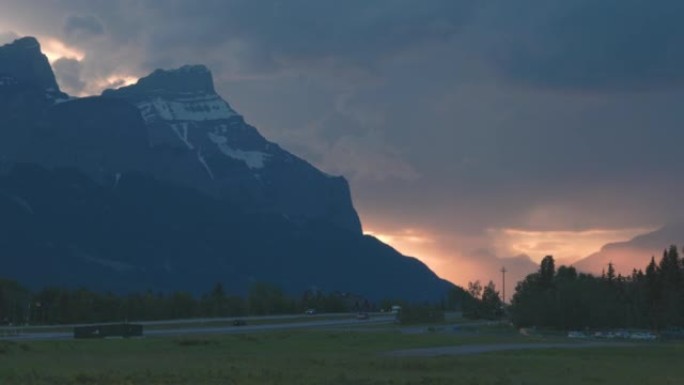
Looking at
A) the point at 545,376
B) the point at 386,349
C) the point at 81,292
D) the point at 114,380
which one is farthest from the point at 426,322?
the point at 114,380

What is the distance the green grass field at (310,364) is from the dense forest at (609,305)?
5599 cm

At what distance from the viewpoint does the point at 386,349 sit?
298ft

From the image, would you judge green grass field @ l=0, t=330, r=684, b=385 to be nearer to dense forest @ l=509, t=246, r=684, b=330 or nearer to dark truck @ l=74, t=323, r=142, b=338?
dark truck @ l=74, t=323, r=142, b=338

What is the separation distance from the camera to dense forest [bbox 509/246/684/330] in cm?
15962

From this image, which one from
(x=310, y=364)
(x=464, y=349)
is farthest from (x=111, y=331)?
(x=310, y=364)

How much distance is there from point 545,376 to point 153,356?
32139 mm

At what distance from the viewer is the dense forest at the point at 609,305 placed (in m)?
160

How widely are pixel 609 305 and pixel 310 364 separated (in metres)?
107

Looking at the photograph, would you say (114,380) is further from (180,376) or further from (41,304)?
(41,304)

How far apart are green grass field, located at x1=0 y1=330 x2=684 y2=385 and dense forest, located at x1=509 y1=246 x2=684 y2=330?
55988 millimetres

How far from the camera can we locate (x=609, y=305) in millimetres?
164125

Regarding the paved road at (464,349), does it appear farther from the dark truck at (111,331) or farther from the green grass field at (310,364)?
the dark truck at (111,331)

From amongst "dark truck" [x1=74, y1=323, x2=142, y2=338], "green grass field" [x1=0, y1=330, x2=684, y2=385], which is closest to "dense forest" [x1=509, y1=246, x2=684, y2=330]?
"green grass field" [x1=0, y1=330, x2=684, y2=385]

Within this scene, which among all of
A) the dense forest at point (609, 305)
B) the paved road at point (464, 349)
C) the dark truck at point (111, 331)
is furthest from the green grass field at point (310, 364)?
the dense forest at point (609, 305)
